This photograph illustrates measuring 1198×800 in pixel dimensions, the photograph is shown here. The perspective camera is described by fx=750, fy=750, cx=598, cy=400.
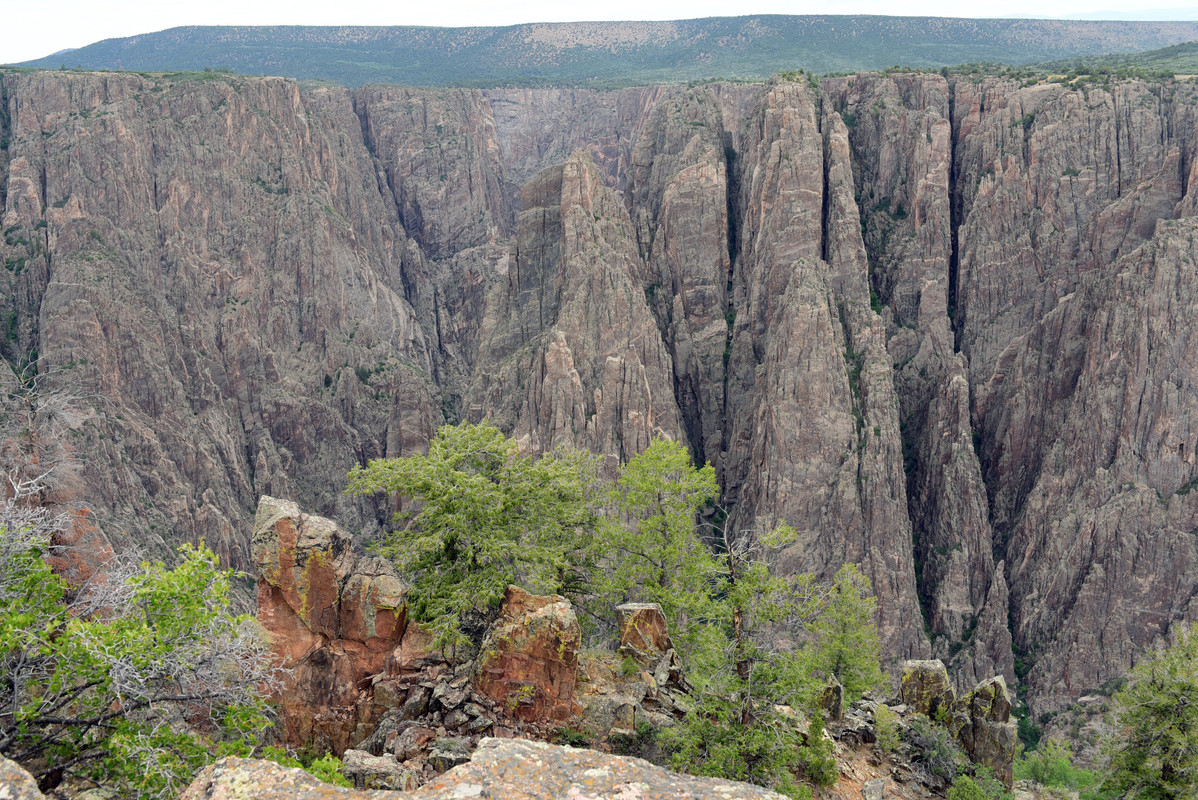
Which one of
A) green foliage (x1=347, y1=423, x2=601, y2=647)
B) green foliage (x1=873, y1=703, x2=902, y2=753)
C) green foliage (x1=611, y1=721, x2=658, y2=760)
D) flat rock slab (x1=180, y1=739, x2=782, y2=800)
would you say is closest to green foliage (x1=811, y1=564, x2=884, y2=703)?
green foliage (x1=873, y1=703, x2=902, y2=753)

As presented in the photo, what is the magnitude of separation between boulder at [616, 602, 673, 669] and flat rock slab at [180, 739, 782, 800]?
13.8 metres

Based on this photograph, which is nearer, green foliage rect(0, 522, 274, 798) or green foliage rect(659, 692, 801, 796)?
green foliage rect(0, 522, 274, 798)

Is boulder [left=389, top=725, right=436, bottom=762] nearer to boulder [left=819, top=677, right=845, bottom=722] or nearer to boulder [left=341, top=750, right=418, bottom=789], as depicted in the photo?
boulder [left=341, top=750, right=418, bottom=789]

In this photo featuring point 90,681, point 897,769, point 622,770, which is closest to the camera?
point 622,770

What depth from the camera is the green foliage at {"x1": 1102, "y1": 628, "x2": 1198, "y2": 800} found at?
20594 millimetres

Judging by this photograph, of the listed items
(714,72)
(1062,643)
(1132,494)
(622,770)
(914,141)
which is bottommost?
(1062,643)

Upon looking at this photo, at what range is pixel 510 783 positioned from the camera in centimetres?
1067

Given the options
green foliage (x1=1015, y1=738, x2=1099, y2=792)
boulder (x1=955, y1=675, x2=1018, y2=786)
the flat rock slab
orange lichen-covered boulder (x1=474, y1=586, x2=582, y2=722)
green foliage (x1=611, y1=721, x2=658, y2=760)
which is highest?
the flat rock slab

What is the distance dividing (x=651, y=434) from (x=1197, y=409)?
50737 millimetres

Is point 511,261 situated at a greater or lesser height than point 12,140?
lesser

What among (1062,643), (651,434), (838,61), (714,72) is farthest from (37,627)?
(838,61)

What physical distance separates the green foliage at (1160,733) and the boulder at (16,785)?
25659mm

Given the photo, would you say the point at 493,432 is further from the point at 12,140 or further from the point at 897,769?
the point at 12,140

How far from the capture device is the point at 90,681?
12.2 meters
